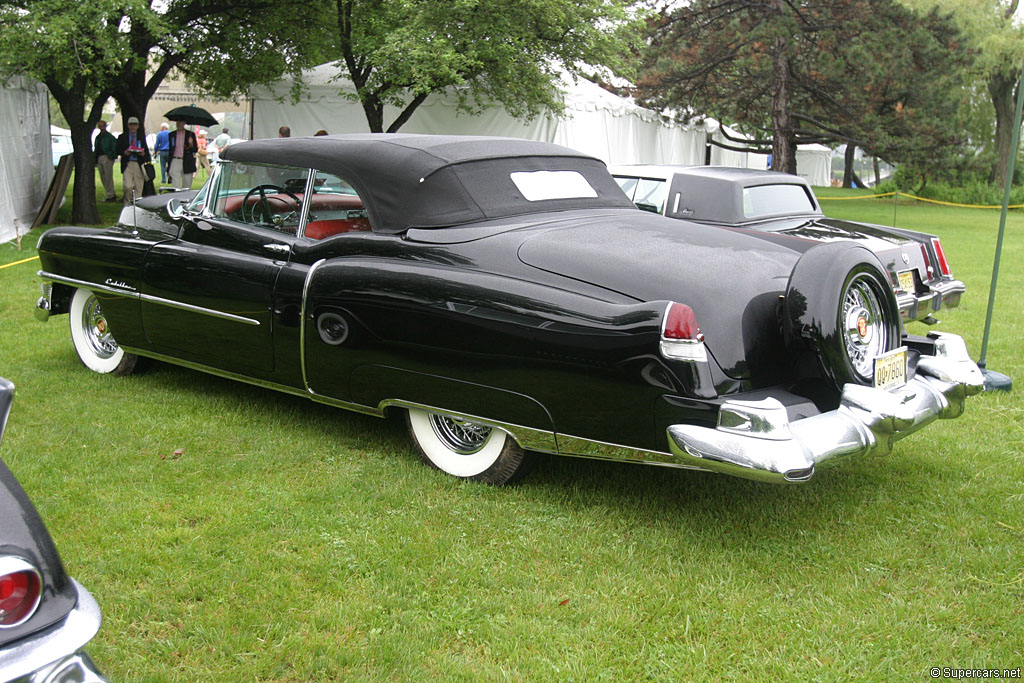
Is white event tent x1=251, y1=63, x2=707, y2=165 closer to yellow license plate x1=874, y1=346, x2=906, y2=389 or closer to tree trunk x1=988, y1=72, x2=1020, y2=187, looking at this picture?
yellow license plate x1=874, y1=346, x2=906, y2=389

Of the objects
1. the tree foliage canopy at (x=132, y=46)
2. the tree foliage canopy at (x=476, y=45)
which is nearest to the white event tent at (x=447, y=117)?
the tree foliage canopy at (x=476, y=45)

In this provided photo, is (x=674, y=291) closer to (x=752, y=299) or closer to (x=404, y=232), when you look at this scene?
(x=752, y=299)

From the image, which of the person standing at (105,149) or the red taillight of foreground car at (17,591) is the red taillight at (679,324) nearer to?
the red taillight of foreground car at (17,591)

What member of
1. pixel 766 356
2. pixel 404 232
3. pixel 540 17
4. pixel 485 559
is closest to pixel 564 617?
pixel 485 559

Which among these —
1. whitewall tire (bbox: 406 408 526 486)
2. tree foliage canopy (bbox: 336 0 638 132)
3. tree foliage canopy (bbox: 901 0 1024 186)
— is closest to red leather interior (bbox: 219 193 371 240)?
whitewall tire (bbox: 406 408 526 486)

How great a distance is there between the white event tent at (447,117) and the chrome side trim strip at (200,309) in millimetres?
12976

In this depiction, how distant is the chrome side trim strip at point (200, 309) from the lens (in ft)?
14.9

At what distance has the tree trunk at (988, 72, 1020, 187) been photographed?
1136 inches

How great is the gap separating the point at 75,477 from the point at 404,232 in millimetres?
1833

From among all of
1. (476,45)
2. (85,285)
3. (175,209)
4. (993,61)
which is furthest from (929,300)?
(993,61)

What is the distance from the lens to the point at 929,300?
6.73m

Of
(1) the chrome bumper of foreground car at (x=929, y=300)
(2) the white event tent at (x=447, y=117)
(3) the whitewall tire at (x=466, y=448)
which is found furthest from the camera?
(2) the white event tent at (x=447, y=117)

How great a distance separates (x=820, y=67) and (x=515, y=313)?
2336 cm

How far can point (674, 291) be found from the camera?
3.43 metres
